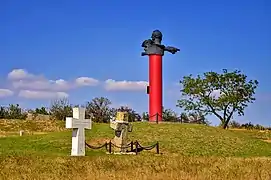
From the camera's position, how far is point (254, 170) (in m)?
19.2

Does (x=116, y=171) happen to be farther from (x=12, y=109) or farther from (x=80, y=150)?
(x=12, y=109)

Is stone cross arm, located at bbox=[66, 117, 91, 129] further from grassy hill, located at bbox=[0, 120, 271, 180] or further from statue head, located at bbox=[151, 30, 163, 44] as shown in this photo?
statue head, located at bbox=[151, 30, 163, 44]

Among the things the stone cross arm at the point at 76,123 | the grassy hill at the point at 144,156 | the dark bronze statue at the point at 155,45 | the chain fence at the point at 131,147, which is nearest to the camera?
the grassy hill at the point at 144,156

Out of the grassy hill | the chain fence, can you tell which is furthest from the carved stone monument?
the grassy hill

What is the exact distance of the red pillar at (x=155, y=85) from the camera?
4941 cm

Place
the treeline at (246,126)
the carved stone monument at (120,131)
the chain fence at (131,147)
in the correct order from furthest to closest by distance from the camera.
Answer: the treeline at (246,126) → the carved stone monument at (120,131) → the chain fence at (131,147)

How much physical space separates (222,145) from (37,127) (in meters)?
22.7

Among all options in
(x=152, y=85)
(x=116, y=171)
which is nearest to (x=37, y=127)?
(x=152, y=85)

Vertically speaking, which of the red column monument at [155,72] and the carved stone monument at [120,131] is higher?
the red column monument at [155,72]

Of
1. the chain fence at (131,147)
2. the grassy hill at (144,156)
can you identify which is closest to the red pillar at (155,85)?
the grassy hill at (144,156)

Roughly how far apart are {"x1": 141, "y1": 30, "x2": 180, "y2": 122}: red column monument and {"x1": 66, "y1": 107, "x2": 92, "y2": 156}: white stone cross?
66.4ft

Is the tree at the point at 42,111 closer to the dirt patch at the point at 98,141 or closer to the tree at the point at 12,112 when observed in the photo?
the tree at the point at 12,112

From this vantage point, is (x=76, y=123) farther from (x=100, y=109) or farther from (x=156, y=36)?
(x=100, y=109)

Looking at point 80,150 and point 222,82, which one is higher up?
point 222,82
